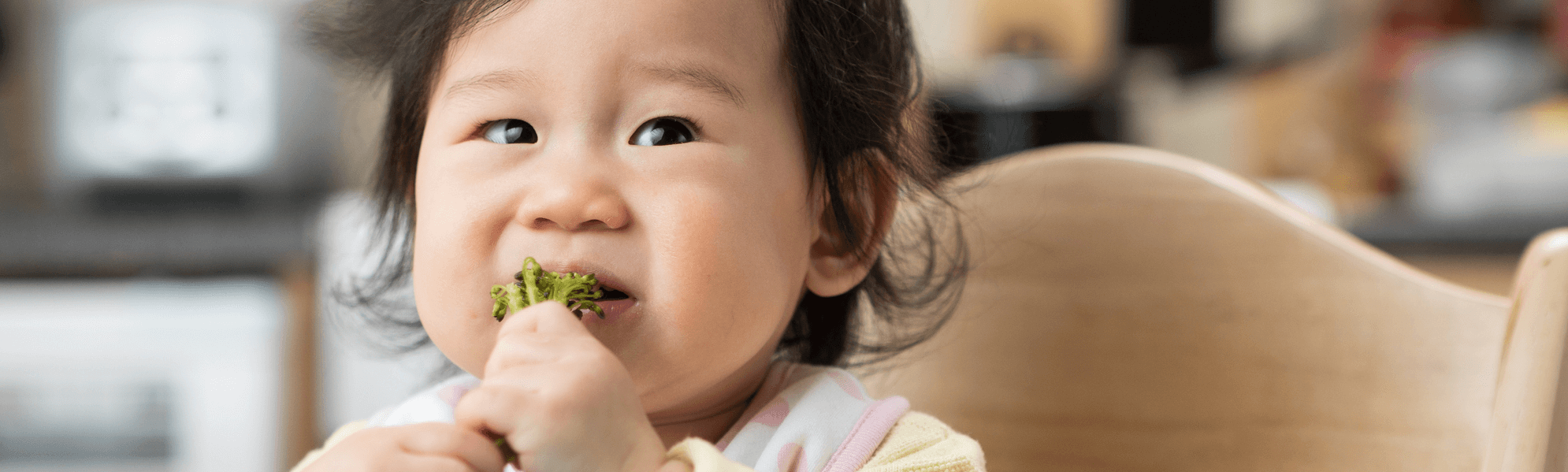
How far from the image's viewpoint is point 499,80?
501mm

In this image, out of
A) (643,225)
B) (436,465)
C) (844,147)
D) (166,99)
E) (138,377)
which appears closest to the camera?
(436,465)

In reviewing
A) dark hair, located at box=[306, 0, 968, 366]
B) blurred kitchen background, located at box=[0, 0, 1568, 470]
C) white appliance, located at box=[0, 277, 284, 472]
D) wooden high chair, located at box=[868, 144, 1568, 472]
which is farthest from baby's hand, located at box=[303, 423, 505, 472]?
white appliance, located at box=[0, 277, 284, 472]

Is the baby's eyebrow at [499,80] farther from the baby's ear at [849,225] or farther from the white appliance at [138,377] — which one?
the white appliance at [138,377]

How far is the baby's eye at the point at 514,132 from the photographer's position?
0.51 meters

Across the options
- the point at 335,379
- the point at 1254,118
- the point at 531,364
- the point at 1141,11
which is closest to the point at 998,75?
the point at 1141,11

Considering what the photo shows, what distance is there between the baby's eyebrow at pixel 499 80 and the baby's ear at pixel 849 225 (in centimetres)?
17

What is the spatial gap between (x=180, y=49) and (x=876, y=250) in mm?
1984

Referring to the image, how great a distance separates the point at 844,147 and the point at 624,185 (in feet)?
0.50

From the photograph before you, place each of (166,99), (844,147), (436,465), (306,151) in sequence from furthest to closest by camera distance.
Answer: (306,151) < (166,99) < (844,147) < (436,465)

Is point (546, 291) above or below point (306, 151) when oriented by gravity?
above

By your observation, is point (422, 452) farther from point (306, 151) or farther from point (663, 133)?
point (306, 151)

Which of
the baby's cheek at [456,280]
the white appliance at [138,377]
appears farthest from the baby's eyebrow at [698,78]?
the white appliance at [138,377]

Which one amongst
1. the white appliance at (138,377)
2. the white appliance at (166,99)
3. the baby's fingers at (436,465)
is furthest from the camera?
the white appliance at (166,99)

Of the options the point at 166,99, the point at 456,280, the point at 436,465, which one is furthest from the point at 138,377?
the point at 436,465
